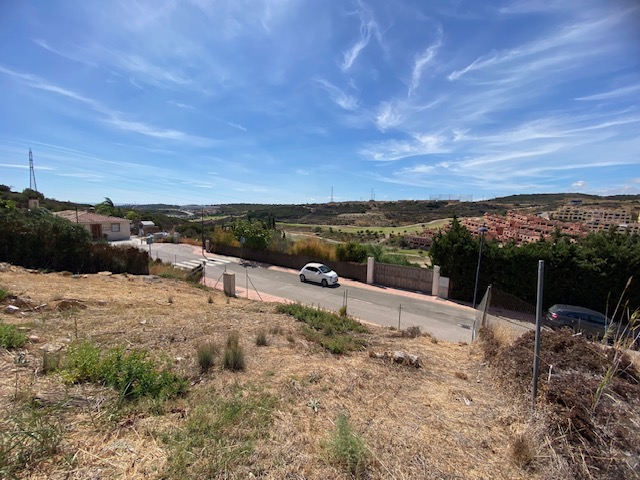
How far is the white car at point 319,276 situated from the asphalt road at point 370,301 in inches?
16.6

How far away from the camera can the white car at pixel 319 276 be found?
21219 millimetres

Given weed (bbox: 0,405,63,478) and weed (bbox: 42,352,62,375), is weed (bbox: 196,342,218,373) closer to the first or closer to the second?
weed (bbox: 42,352,62,375)

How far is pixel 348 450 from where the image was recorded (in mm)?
2963

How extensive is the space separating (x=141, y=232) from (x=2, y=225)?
3175 centimetres

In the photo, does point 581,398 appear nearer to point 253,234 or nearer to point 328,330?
point 328,330

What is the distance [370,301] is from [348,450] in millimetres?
15142

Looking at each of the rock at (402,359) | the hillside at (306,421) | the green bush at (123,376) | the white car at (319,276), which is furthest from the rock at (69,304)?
the white car at (319,276)

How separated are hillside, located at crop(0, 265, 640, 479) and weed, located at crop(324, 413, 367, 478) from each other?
13 millimetres

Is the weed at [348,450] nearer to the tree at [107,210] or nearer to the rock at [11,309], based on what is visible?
the rock at [11,309]

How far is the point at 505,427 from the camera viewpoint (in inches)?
149

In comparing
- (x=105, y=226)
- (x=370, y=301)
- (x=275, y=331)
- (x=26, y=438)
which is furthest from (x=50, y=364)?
(x=105, y=226)

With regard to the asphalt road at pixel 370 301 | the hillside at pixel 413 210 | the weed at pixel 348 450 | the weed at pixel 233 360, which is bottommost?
the asphalt road at pixel 370 301

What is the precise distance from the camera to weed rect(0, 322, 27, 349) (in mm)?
4699

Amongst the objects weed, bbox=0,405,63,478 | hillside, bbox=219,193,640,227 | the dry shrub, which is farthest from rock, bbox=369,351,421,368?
hillside, bbox=219,193,640,227
